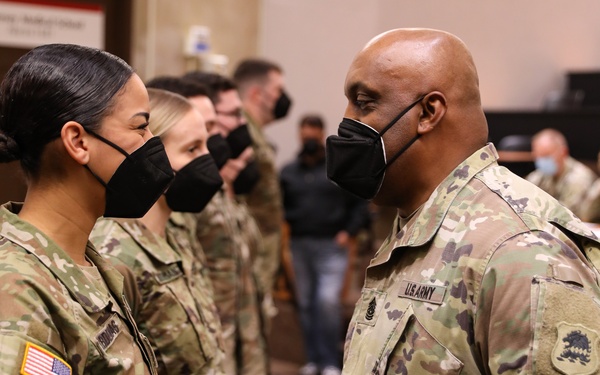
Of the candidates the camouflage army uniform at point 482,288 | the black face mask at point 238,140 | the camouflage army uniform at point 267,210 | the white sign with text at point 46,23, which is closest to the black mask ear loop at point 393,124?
the camouflage army uniform at point 482,288

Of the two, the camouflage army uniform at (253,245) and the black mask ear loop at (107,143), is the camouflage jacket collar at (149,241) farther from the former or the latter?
the camouflage army uniform at (253,245)

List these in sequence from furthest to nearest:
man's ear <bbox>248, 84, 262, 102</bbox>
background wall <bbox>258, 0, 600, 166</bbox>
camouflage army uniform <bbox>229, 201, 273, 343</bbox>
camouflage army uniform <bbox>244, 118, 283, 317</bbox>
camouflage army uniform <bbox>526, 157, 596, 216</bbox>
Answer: background wall <bbox>258, 0, 600, 166</bbox>, camouflage army uniform <bbox>526, 157, 596, 216</bbox>, man's ear <bbox>248, 84, 262, 102</bbox>, camouflage army uniform <bbox>244, 118, 283, 317</bbox>, camouflage army uniform <bbox>229, 201, 273, 343</bbox>

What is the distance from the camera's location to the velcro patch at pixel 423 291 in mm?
1500

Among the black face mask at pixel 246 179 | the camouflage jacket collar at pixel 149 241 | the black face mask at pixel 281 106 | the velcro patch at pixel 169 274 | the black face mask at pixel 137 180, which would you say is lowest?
the black face mask at pixel 246 179

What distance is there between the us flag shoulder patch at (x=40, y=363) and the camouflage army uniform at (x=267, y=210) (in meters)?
3.07

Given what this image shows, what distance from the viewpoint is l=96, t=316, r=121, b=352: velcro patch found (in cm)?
146

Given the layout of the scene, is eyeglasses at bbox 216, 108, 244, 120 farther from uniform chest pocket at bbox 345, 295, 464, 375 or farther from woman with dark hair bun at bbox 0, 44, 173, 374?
uniform chest pocket at bbox 345, 295, 464, 375

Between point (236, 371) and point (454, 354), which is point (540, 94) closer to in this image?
point (236, 371)

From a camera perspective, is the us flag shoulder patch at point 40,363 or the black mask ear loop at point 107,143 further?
the black mask ear loop at point 107,143

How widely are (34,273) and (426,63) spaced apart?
0.83 meters

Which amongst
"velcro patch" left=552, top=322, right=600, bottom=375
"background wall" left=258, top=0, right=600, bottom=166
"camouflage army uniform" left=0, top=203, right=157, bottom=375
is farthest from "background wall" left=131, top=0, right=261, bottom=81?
"velcro patch" left=552, top=322, right=600, bottom=375

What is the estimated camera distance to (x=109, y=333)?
4.92 feet

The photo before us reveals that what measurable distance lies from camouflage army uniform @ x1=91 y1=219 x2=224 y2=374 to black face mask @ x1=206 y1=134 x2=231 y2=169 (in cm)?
64

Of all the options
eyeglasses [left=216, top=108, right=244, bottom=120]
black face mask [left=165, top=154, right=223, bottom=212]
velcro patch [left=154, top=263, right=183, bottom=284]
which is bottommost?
velcro patch [left=154, top=263, right=183, bottom=284]
